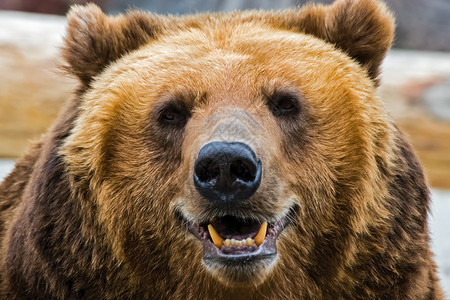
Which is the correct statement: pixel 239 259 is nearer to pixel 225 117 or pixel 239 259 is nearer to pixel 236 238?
pixel 236 238

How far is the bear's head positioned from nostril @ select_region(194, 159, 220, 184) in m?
0.28

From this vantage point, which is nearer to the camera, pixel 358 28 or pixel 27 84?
pixel 358 28

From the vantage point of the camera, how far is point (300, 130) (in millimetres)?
4531

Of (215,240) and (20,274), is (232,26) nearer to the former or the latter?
(215,240)

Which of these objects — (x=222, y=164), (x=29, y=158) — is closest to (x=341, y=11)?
(x=222, y=164)

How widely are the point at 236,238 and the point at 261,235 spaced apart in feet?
0.41

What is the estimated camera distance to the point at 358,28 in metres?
4.79

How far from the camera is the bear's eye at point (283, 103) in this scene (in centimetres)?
452

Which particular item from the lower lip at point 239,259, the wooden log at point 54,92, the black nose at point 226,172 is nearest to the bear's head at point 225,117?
the lower lip at point 239,259

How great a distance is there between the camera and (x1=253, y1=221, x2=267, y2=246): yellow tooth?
4.18 metres

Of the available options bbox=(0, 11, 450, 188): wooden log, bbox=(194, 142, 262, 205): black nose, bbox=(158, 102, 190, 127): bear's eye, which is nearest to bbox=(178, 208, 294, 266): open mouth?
bbox=(194, 142, 262, 205): black nose

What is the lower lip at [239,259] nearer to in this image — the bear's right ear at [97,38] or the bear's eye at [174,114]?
the bear's eye at [174,114]

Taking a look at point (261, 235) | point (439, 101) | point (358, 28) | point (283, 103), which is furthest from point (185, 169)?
point (439, 101)

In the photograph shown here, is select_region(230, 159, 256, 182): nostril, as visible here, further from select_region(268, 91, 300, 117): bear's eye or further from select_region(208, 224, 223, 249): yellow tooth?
select_region(268, 91, 300, 117): bear's eye
